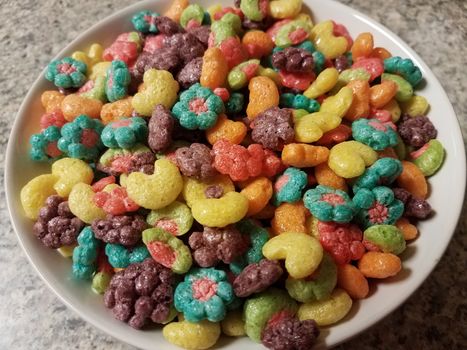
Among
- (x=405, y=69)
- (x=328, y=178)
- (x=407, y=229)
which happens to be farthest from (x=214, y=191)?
(x=405, y=69)

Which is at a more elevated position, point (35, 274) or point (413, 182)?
point (413, 182)

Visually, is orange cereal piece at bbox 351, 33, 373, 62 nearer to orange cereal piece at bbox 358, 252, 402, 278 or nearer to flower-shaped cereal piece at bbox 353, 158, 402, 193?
flower-shaped cereal piece at bbox 353, 158, 402, 193

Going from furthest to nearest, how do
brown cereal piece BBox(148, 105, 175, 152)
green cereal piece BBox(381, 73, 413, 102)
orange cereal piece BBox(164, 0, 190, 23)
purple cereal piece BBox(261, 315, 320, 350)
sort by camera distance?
1. orange cereal piece BBox(164, 0, 190, 23)
2. green cereal piece BBox(381, 73, 413, 102)
3. brown cereal piece BBox(148, 105, 175, 152)
4. purple cereal piece BBox(261, 315, 320, 350)

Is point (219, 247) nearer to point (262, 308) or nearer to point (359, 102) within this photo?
point (262, 308)

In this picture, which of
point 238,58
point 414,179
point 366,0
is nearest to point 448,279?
point 414,179

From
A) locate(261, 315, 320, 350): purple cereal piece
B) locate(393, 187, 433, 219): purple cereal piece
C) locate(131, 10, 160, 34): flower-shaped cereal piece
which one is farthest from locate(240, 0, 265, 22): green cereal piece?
locate(261, 315, 320, 350): purple cereal piece
